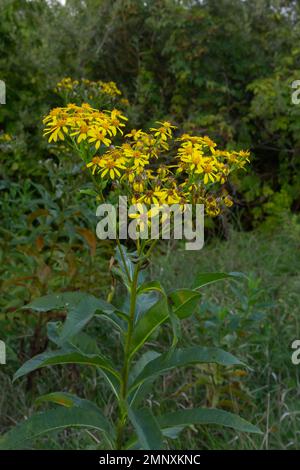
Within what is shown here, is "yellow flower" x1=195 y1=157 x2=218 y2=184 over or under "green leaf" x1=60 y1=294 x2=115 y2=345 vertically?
over

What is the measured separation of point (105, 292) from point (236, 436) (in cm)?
129

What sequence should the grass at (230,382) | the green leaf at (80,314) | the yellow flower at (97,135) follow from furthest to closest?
the grass at (230,382) → the yellow flower at (97,135) → the green leaf at (80,314)

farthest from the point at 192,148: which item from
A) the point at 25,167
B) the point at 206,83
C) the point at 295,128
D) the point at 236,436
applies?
the point at 206,83

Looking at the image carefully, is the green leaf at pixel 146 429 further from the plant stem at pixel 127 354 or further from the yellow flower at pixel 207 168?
the yellow flower at pixel 207 168

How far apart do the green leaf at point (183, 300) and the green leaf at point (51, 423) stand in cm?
42

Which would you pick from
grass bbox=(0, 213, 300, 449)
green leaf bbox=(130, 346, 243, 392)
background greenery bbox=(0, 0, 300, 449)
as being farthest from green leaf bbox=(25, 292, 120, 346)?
background greenery bbox=(0, 0, 300, 449)

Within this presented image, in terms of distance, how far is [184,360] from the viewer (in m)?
2.04

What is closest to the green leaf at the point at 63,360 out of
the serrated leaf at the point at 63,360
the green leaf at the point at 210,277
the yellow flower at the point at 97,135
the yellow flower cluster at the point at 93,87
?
the serrated leaf at the point at 63,360

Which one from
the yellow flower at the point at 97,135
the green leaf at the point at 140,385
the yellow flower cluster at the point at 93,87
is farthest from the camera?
the yellow flower cluster at the point at 93,87

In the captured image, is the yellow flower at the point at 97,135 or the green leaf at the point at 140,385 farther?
the green leaf at the point at 140,385

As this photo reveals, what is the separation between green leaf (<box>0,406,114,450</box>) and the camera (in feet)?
6.49

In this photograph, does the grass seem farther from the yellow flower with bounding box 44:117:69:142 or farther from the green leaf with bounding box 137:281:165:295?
the yellow flower with bounding box 44:117:69:142

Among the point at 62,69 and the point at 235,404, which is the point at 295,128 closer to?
the point at 62,69

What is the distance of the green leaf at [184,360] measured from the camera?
2.03 meters
